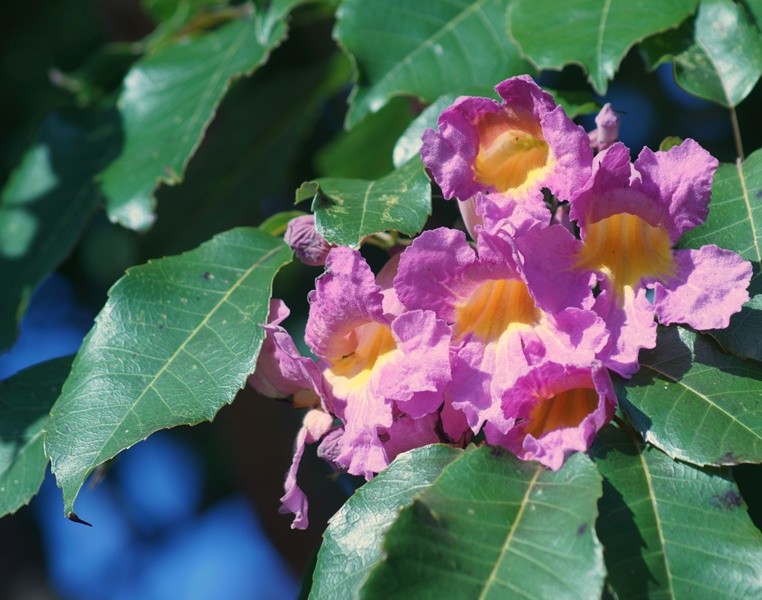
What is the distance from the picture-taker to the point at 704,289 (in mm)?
885

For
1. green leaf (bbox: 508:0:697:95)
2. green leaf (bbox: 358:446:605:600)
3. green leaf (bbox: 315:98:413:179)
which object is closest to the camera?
green leaf (bbox: 358:446:605:600)

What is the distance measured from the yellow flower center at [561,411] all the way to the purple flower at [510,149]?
0.16 m

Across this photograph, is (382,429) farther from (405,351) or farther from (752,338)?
(752,338)

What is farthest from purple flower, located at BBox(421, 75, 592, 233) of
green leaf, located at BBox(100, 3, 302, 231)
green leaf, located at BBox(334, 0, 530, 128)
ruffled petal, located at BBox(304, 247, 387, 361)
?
green leaf, located at BBox(100, 3, 302, 231)

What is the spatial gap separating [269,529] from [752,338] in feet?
5.87

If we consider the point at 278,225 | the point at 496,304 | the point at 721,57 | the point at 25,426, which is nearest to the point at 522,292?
the point at 496,304

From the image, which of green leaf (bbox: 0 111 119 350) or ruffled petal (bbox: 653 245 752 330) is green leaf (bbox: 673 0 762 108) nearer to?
ruffled petal (bbox: 653 245 752 330)

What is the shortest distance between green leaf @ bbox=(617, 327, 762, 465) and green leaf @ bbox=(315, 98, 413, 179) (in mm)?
979

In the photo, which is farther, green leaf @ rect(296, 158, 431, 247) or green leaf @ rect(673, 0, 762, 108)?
green leaf @ rect(673, 0, 762, 108)

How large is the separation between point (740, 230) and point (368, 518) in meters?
0.45

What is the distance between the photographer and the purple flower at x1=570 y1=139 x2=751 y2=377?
0.87 metres

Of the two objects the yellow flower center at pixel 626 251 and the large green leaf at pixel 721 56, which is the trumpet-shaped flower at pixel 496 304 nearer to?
the yellow flower center at pixel 626 251

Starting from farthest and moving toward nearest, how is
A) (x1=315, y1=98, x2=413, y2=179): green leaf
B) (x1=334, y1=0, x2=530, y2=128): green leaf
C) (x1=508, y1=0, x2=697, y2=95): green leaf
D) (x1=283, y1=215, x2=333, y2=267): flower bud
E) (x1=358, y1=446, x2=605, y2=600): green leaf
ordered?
1. (x1=315, y1=98, x2=413, y2=179): green leaf
2. (x1=334, y1=0, x2=530, y2=128): green leaf
3. (x1=508, y1=0, x2=697, y2=95): green leaf
4. (x1=283, y1=215, x2=333, y2=267): flower bud
5. (x1=358, y1=446, x2=605, y2=600): green leaf

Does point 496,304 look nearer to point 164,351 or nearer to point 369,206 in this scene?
point 369,206
